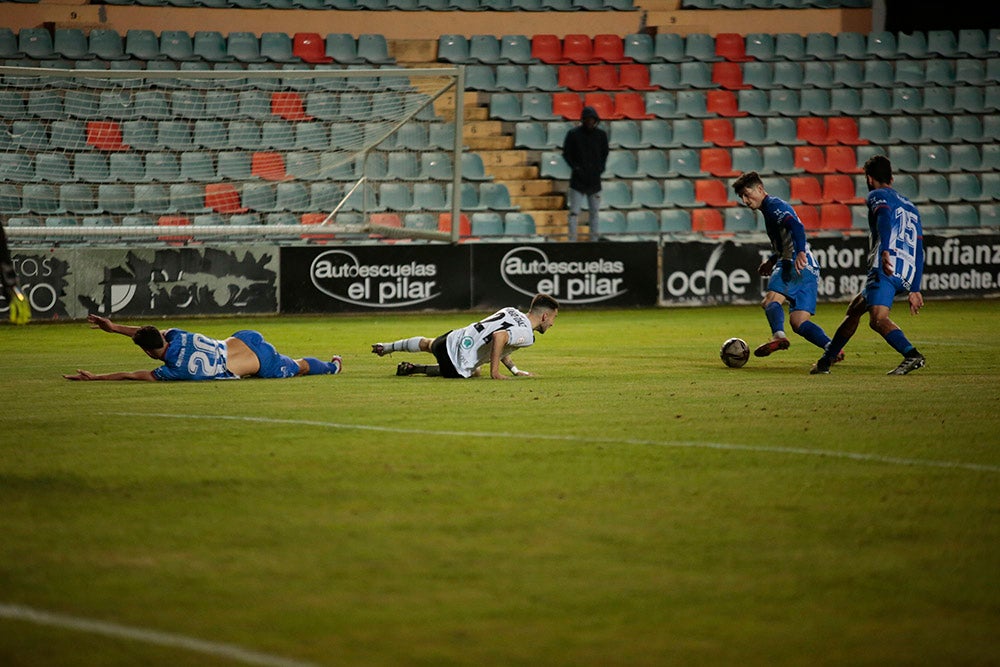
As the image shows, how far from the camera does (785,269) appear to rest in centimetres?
1198

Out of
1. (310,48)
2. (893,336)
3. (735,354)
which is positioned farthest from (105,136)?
(893,336)

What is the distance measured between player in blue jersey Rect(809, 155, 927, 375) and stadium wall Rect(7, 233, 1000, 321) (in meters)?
9.62

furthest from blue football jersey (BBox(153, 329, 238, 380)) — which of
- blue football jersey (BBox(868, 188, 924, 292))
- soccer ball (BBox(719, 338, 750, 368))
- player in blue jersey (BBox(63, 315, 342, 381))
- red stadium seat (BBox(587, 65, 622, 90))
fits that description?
red stadium seat (BBox(587, 65, 622, 90))

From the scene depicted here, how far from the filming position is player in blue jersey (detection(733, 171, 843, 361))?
38.1 feet

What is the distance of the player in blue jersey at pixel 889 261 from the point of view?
10688 millimetres

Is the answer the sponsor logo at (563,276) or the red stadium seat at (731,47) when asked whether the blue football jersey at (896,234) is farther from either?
the red stadium seat at (731,47)

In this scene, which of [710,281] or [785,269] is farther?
[710,281]

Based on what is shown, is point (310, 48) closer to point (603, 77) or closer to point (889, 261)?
point (603, 77)

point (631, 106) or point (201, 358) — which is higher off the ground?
point (631, 106)

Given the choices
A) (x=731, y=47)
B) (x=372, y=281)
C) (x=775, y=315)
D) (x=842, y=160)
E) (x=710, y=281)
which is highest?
(x=731, y=47)

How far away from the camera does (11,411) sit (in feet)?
29.1

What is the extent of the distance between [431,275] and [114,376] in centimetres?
938

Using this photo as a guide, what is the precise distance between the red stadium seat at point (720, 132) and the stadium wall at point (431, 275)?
12.8 ft

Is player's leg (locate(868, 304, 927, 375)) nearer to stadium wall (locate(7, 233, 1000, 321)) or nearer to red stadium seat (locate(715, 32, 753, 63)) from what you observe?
stadium wall (locate(7, 233, 1000, 321))
